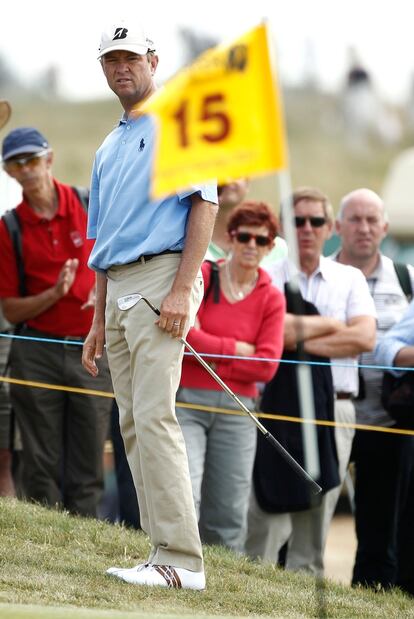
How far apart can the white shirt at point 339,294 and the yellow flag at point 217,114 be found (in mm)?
3482

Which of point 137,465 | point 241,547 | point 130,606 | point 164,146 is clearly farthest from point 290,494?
point 164,146

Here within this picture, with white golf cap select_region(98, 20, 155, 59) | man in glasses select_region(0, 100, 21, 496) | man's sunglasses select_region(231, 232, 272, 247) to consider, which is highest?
white golf cap select_region(98, 20, 155, 59)

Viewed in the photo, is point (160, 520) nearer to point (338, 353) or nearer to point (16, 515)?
point (16, 515)

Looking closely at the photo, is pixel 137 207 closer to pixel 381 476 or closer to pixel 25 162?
pixel 25 162

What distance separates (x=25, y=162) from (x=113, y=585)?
12.3 ft

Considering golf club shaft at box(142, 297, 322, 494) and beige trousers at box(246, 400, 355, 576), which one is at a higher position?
golf club shaft at box(142, 297, 322, 494)

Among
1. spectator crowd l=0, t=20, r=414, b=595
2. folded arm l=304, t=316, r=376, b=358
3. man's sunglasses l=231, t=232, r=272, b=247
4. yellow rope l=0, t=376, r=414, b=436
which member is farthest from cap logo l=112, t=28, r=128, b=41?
folded arm l=304, t=316, r=376, b=358

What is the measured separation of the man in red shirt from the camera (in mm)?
9633

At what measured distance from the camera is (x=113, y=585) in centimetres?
688

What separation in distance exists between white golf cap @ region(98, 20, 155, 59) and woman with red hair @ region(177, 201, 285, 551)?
246cm

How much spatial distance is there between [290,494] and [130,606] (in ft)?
9.44

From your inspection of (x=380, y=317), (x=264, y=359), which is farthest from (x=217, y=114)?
(x=380, y=317)

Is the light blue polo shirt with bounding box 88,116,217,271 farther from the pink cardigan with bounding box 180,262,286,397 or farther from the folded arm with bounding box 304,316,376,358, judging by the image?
the folded arm with bounding box 304,316,376,358

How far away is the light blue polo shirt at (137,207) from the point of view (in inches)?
271
